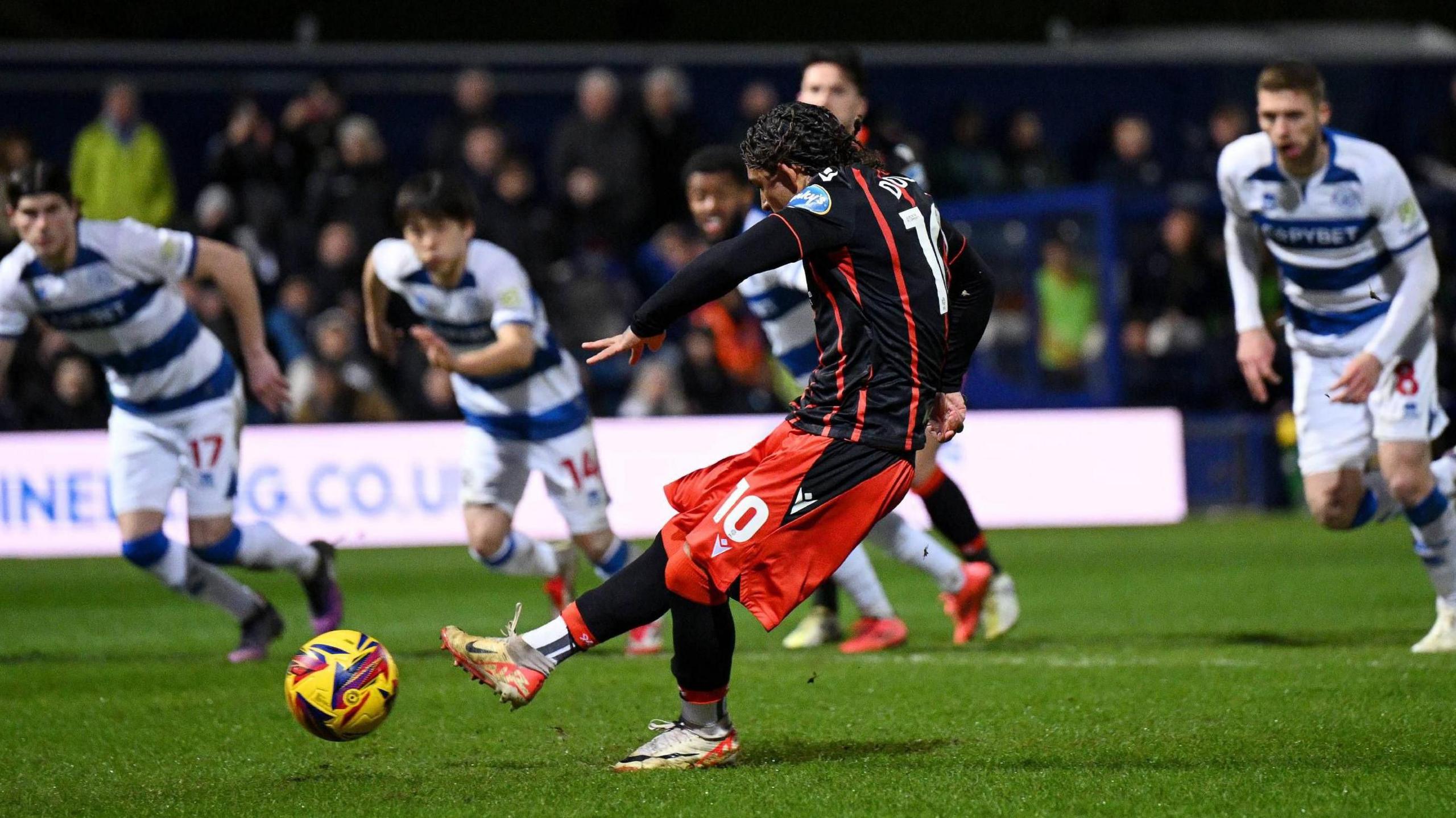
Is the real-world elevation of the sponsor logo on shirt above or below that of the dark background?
below

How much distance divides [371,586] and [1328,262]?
652cm

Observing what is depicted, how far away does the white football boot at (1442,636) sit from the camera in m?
7.48

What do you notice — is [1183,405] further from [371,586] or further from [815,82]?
[815,82]

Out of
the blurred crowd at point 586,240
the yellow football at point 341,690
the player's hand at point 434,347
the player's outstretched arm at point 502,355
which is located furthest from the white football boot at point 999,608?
the blurred crowd at point 586,240

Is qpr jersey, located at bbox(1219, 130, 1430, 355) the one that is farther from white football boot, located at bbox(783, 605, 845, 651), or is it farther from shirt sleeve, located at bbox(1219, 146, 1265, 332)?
white football boot, located at bbox(783, 605, 845, 651)

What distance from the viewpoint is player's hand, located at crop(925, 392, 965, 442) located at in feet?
17.4

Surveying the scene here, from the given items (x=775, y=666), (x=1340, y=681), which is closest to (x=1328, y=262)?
(x=1340, y=681)

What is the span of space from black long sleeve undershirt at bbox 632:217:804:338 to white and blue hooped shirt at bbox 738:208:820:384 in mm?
2898

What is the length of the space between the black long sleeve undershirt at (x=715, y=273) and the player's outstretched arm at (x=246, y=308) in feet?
10.7

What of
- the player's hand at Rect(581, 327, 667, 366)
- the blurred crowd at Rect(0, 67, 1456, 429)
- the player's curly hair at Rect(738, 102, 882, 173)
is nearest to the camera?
the player's hand at Rect(581, 327, 667, 366)

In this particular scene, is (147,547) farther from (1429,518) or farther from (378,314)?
(1429,518)

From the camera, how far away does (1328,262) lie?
24.9 ft

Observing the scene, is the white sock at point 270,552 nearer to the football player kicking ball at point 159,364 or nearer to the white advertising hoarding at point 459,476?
the football player kicking ball at point 159,364

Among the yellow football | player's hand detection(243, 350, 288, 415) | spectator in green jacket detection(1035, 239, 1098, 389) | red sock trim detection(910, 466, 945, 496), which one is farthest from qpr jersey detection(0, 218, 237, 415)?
spectator in green jacket detection(1035, 239, 1098, 389)
